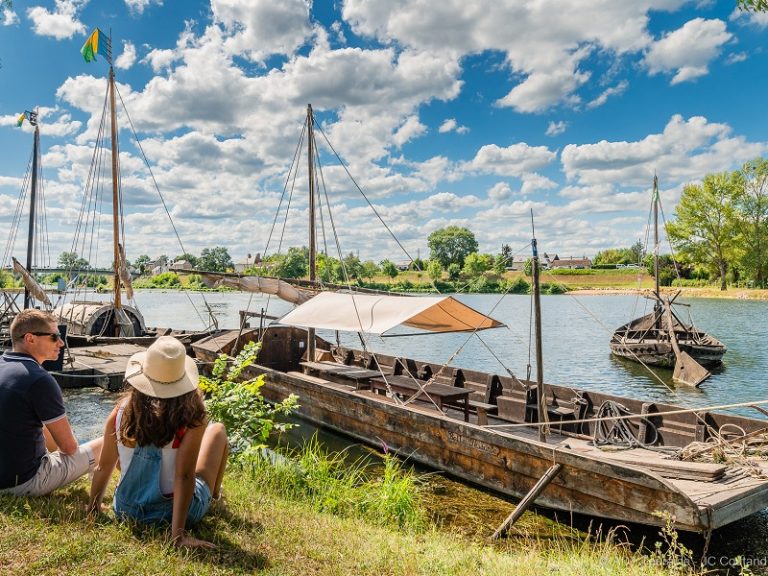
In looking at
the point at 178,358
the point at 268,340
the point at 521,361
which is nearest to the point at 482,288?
the point at 521,361

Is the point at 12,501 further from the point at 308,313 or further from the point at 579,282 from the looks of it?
the point at 579,282

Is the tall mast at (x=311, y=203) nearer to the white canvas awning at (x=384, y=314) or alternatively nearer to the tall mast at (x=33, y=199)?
the white canvas awning at (x=384, y=314)

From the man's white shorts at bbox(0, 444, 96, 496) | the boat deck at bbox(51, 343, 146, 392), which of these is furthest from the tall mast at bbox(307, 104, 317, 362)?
the man's white shorts at bbox(0, 444, 96, 496)

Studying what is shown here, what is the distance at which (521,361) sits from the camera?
2783 cm

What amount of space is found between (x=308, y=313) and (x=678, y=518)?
928 centimetres

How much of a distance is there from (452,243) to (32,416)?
5623 inches

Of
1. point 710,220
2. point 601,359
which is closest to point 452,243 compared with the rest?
point 710,220

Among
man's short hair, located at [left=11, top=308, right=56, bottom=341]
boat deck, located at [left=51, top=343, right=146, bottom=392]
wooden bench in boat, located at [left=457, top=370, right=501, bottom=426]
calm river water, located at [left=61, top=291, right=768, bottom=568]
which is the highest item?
man's short hair, located at [left=11, top=308, right=56, bottom=341]

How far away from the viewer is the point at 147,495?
13.3 ft

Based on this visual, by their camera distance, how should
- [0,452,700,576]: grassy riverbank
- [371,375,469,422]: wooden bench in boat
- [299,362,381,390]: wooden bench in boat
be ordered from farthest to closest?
[299,362,381,390]: wooden bench in boat → [371,375,469,422]: wooden bench in boat → [0,452,700,576]: grassy riverbank

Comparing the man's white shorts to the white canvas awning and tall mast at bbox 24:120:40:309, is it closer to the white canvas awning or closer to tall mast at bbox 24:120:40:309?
the white canvas awning

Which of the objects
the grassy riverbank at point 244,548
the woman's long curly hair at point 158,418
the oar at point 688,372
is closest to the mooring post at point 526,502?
the grassy riverbank at point 244,548

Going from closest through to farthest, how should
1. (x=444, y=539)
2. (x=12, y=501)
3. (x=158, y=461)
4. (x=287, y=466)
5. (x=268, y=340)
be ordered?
1. (x=158, y=461)
2. (x=12, y=501)
3. (x=444, y=539)
4. (x=287, y=466)
5. (x=268, y=340)

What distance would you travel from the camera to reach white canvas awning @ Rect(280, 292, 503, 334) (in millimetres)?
11785
